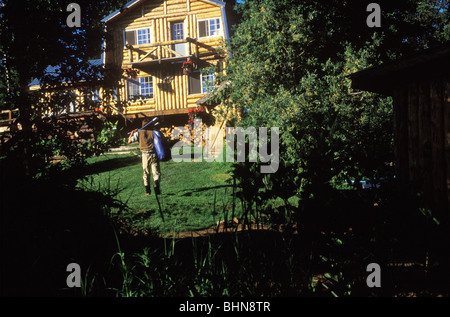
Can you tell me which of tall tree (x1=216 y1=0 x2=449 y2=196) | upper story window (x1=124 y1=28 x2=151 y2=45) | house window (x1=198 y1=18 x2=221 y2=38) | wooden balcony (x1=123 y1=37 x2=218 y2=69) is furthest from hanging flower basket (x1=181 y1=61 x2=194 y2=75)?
tall tree (x1=216 y1=0 x2=449 y2=196)

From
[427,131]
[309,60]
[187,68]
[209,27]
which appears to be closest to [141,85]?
[187,68]

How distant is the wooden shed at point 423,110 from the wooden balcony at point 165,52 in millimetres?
15491

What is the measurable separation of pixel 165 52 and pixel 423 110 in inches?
706

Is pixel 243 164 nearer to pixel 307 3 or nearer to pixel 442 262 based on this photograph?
pixel 442 262

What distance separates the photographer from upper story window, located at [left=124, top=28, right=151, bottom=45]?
69.5ft

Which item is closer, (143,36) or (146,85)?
(143,36)

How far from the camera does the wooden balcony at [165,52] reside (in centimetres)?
1995

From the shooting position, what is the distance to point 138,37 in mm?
21391

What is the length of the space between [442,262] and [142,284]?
8.86 ft

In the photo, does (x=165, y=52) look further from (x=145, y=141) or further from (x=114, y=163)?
(x=145, y=141)

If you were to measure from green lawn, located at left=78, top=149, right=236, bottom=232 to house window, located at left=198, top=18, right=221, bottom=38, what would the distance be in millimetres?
8345

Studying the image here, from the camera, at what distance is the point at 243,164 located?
2.87m

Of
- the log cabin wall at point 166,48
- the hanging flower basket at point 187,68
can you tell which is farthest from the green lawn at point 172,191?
the hanging flower basket at point 187,68

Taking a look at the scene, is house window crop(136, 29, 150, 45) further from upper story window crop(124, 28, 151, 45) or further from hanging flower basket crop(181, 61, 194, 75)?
hanging flower basket crop(181, 61, 194, 75)
